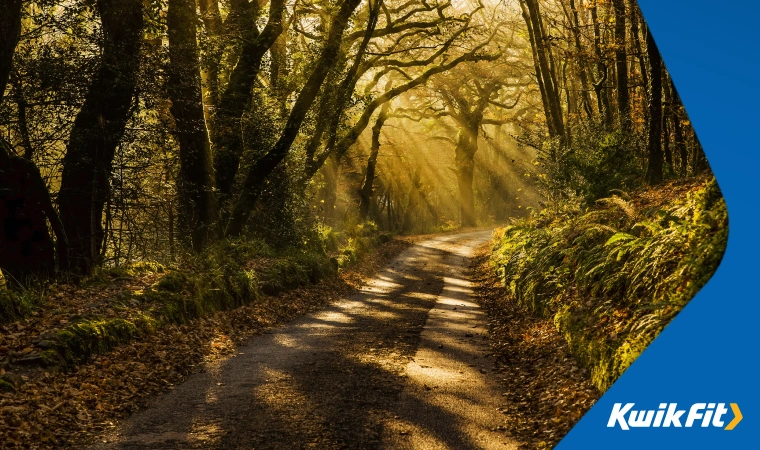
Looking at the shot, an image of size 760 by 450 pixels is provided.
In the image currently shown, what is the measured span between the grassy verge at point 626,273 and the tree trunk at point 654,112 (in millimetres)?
1924

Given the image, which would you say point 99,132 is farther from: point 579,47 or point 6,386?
point 579,47

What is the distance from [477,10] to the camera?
26922 millimetres

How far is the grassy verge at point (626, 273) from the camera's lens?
6.69 m

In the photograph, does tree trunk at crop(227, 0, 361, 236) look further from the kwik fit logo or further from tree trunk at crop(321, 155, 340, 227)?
the kwik fit logo

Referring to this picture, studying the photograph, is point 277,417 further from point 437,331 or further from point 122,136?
point 122,136

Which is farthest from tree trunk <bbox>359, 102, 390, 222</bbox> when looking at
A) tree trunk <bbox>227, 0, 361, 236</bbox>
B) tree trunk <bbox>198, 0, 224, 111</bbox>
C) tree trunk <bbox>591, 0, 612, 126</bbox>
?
tree trunk <bbox>198, 0, 224, 111</bbox>

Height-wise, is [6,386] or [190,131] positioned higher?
[190,131]

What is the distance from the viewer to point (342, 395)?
7676mm

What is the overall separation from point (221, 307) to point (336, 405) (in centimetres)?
602

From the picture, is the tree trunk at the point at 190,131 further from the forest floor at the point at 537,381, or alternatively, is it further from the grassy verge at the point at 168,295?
the forest floor at the point at 537,381

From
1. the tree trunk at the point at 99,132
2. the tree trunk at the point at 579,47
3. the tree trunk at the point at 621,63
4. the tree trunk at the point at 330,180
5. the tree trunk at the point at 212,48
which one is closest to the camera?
the tree trunk at the point at 99,132

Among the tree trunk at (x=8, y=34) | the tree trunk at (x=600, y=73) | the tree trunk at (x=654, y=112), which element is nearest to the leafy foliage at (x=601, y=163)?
the tree trunk at (x=654, y=112)

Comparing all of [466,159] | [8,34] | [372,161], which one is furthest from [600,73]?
[466,159]

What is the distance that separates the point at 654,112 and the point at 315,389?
933 centimetres
